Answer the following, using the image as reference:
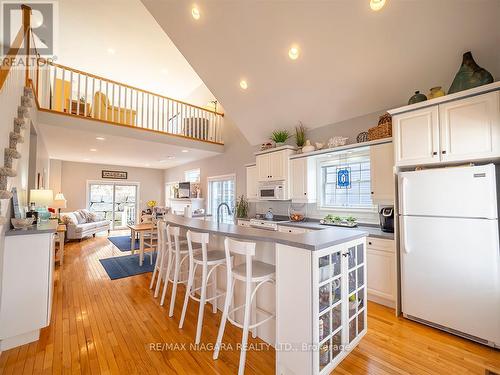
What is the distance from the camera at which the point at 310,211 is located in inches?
165

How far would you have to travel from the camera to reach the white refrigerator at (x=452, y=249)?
191 centimetres

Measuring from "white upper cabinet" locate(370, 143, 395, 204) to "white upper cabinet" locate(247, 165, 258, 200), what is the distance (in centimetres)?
252

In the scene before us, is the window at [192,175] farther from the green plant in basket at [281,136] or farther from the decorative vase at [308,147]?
the decorative vase at [308,147]

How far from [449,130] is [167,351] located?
3.40m

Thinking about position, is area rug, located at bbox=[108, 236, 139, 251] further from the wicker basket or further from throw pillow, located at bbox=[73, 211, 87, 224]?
the wicker basket

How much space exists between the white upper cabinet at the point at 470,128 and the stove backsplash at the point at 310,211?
137 centimetres

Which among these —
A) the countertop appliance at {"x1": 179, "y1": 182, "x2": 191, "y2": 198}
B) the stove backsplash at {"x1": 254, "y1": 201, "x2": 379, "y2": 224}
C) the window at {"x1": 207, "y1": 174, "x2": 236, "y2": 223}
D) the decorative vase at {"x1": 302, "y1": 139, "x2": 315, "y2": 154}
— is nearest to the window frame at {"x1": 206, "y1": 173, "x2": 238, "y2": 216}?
the window at {"x1": 207, "y1": 174, "x2": 236, "y2": 223}

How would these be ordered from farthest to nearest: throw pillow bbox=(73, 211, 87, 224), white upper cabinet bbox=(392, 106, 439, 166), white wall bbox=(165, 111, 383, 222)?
throw pillow bbox=(73, 211, 87, 224) → white wall bbox=(165, 111, 383, 222) → white upper cabinet bbox=(392, 106, 439, 166)

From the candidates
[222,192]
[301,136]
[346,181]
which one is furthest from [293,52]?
[222,192]

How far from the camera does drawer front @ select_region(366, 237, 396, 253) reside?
2566 millimetres

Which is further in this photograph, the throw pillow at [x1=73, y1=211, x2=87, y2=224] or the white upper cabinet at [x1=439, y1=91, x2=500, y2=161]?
the throw pillow at [x1=73, y1=211, x2=87, y2=224]

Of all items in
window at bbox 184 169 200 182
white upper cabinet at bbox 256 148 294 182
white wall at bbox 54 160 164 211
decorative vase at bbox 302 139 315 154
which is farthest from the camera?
white wall at bbox 54 160 164 211

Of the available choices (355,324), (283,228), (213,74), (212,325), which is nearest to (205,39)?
(213,74)

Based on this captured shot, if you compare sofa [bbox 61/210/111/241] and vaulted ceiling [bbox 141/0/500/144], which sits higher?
vaulted ceiling [bbox 141/0/500/144]
